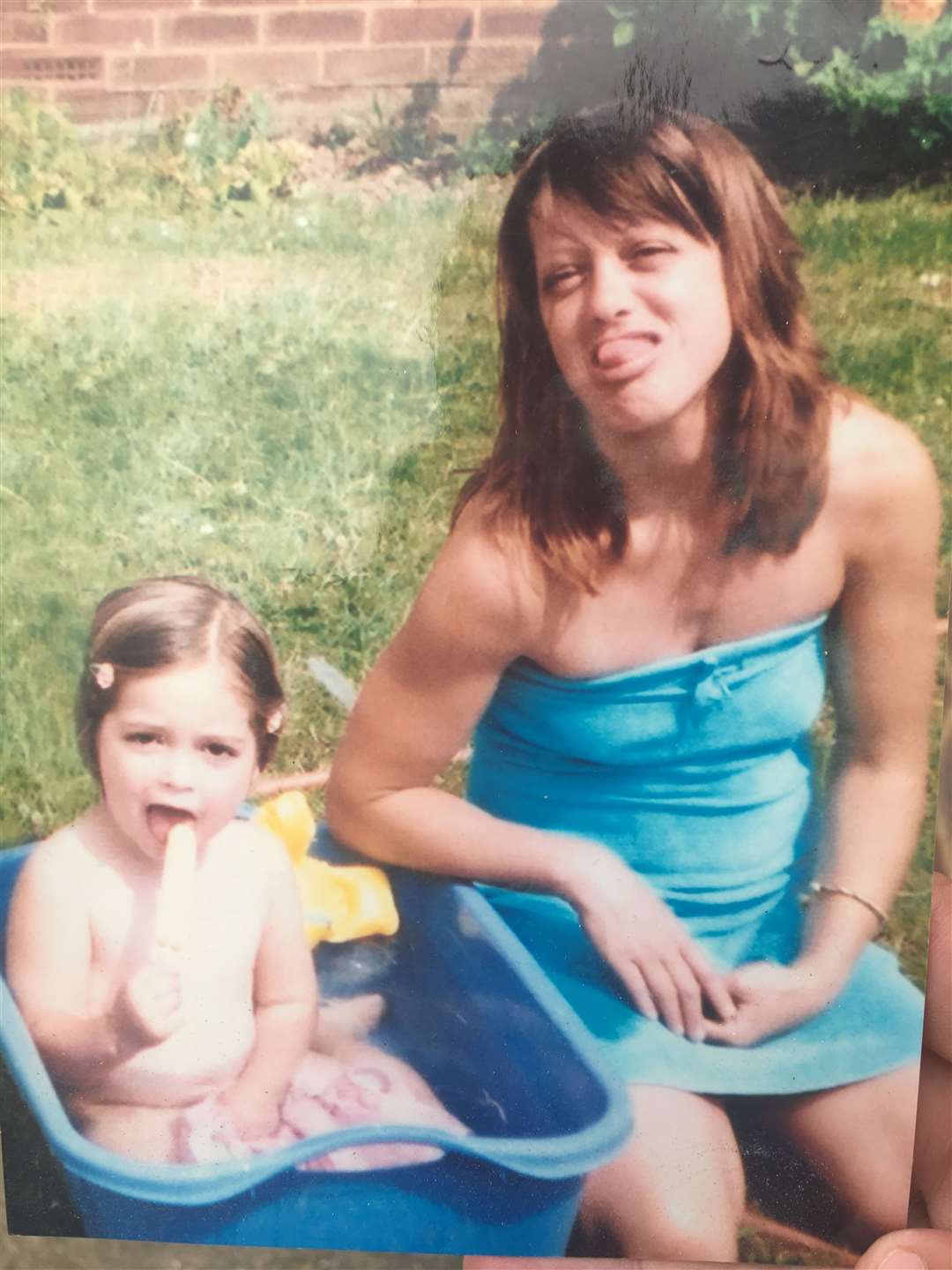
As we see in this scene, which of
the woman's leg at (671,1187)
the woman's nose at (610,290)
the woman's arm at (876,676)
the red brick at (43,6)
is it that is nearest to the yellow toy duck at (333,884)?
the woman's leg at (671,1187)

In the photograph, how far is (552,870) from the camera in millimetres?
1174

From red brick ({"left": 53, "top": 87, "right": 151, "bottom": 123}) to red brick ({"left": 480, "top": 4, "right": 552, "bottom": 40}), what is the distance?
1.04ft

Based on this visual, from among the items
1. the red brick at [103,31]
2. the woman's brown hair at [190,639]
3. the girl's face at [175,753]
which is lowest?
the girl's face at [175,753]

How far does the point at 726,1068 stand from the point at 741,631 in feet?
1.38

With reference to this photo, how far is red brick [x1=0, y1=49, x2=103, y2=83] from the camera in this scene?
3.75ft

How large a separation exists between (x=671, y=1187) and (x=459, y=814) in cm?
42

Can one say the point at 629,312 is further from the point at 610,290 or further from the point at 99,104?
the point at 99,104

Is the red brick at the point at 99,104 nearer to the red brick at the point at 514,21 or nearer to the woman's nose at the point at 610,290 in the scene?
the red brick at the point at 514,21

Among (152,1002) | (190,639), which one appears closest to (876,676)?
(190,639)

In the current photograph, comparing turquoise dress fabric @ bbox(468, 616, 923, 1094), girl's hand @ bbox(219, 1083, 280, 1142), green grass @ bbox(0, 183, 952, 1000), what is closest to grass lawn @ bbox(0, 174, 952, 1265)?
green grass @ bbox(0, 183, 952, 1000)

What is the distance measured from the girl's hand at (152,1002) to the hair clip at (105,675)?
270 millimetres

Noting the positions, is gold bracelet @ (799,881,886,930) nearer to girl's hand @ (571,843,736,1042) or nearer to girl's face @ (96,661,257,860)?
girl's hand @ (571,843,736,1042)

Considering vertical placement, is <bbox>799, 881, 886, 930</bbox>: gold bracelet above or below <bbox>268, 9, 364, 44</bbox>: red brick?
below

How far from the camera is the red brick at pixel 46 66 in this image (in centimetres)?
114
